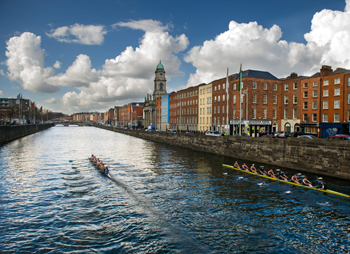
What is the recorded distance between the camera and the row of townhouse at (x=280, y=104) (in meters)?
51.8

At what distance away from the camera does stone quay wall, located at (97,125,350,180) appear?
2527cm

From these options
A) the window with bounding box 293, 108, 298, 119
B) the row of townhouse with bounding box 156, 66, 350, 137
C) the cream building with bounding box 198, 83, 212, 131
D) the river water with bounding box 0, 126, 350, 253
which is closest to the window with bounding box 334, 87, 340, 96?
the row of townhouse with bounding box 156, 66, 350, 137

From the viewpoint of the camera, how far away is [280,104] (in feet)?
218

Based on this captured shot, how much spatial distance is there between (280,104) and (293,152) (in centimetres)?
3904

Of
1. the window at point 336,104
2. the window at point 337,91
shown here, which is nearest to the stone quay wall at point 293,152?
the window at point 336,104

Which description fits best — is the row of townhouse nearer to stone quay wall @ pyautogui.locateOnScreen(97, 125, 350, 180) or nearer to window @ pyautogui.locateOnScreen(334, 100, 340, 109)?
window @ pyautogui.locateOnScreen(334, 100, 340, 109)

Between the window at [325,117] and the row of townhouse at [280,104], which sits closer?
the row of townhouse at [280,104]

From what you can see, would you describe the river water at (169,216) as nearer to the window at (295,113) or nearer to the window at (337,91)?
the window at (337,91)

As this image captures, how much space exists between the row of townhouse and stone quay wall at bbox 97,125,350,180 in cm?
511

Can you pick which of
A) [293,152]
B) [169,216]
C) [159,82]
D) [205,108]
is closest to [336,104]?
[293,152]

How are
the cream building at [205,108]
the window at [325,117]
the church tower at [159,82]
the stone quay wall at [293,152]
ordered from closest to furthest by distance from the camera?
the stone quay wall at [293,152] → the window at [325,117] → the cream building at [205,108] → the church tower at [159,82]

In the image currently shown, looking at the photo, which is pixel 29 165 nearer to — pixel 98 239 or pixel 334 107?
pixel 98 239

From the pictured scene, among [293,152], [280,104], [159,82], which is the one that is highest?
[159,82]

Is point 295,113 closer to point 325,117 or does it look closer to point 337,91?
point 325,117
